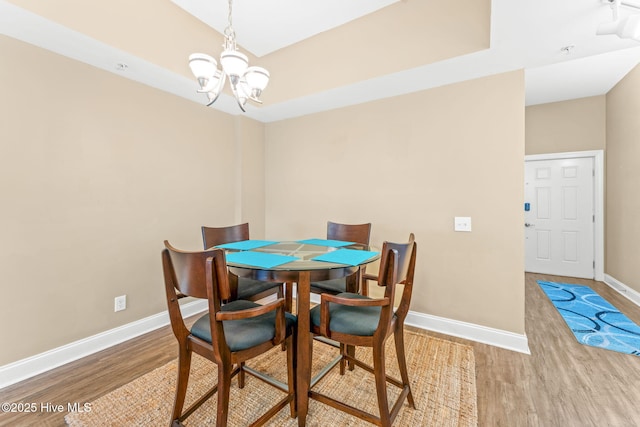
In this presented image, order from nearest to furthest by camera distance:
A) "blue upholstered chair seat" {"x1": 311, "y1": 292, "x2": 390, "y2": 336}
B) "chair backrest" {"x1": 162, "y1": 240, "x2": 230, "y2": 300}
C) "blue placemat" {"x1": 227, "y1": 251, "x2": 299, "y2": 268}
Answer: "chair backrest" {"x1": 162, "y1": 240, "x2": 230, "y2": 300} < "blue upholstered chair seat" {"x1": 311, "y1": 292, "x2": 390, "y2": 336} < "blue placemat" {"x1": 227, "y1": 251, "x2": 299, "y2": 268}

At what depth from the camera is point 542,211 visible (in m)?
4.57

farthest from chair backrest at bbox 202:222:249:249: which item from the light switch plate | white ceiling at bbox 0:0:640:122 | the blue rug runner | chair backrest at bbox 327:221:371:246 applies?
the blue rug runner

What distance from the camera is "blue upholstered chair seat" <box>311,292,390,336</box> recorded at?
1364 millimetres

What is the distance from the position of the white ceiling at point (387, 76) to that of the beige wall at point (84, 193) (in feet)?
0.79

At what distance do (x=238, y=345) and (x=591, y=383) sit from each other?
2.34 m

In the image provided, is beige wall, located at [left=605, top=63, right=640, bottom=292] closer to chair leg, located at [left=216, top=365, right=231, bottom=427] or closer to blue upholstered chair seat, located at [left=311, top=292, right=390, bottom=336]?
blue upholstered chair seat, located at [left=311, top=292, right=390, bottom=336]

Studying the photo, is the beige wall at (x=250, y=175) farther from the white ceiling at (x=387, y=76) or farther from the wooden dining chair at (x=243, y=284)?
the wooden dining chair at (x=243, y=284)

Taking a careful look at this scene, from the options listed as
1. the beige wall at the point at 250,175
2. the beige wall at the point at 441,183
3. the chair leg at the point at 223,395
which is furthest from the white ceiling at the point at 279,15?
the chair leg at the point at 223,395

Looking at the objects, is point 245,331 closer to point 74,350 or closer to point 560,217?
point 74,350

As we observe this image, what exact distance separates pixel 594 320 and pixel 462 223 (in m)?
1.81

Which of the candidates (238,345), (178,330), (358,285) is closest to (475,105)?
(358,285)

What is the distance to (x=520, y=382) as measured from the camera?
1864 millimetres

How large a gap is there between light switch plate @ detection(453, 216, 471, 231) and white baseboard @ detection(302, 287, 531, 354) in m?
0.87

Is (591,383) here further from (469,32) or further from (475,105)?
(469,32)
